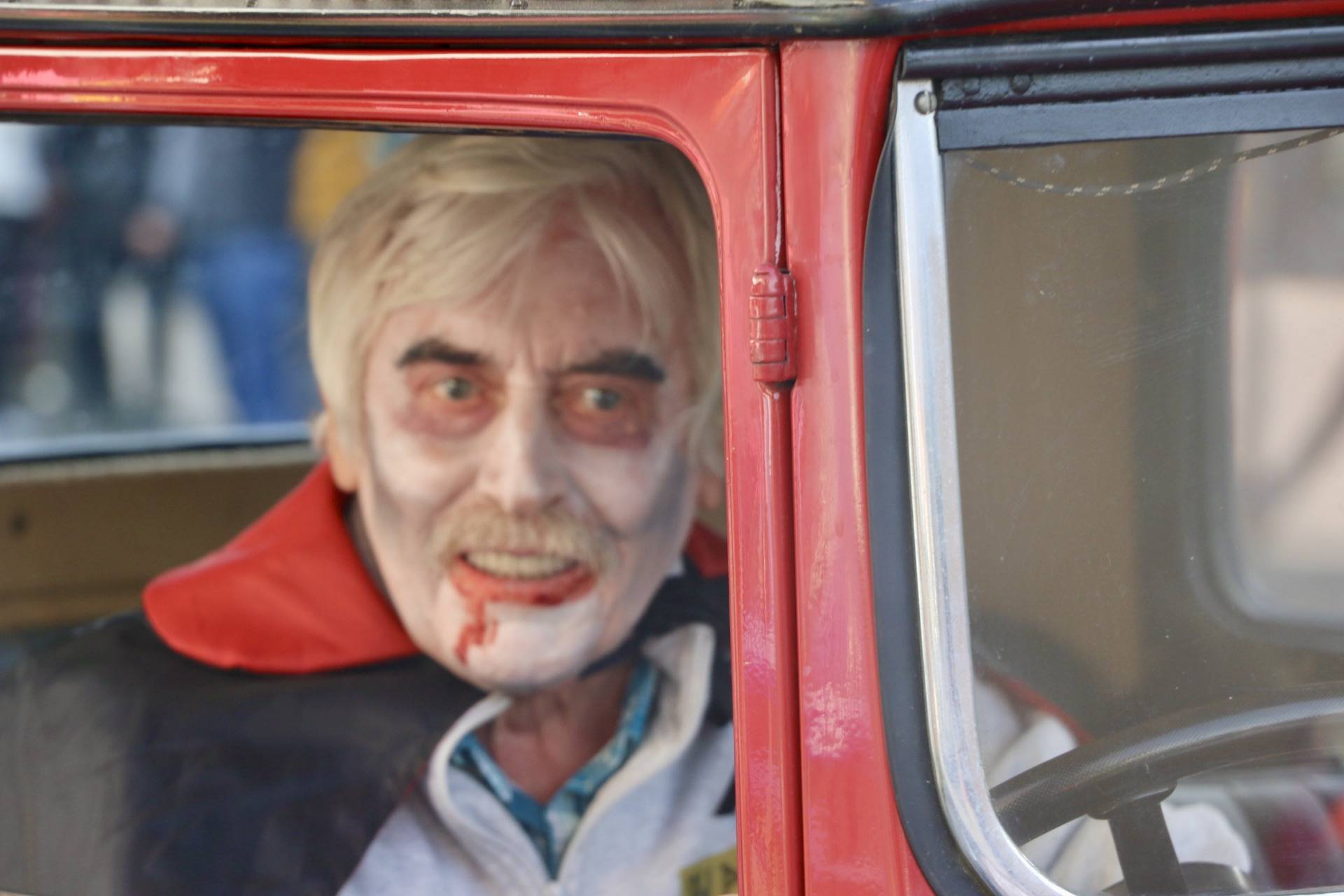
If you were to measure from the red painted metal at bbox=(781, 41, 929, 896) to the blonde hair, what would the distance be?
0.66 m

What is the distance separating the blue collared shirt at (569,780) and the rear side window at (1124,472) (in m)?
0.77

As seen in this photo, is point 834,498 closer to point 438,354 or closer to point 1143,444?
point 1143,444

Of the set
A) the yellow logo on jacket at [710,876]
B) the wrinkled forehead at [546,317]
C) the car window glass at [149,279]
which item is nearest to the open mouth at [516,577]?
the wrinkled forehead at [546,317]

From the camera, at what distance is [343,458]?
1.93 m

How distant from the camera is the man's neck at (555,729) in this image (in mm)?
1729

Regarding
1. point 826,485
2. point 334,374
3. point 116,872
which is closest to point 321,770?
point 116,872

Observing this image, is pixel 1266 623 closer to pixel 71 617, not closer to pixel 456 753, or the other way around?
pixel 456 753

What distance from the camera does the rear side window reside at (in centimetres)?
101

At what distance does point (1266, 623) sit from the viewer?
1.10 metres

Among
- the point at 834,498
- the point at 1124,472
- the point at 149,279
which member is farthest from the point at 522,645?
the point at 149,279

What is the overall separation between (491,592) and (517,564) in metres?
0.05

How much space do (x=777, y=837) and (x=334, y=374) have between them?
1.11 meters

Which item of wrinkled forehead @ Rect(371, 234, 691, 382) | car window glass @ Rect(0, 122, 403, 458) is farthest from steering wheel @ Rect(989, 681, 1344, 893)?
car window glass @ Rect(0, 122, 403, 458)

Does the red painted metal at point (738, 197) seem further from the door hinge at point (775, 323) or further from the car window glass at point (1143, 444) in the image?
the car window glass at point (1143, 444)
